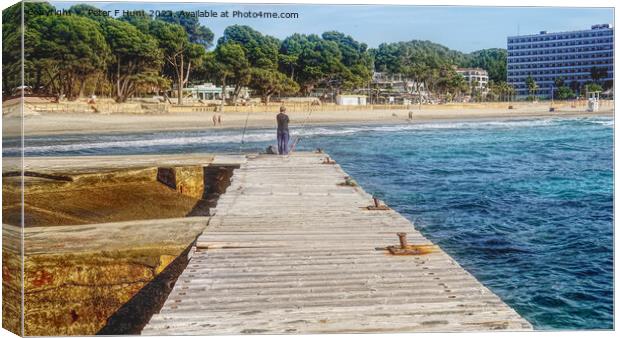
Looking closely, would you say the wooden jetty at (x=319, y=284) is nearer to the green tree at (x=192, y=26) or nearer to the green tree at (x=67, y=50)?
the green tree at (x=192, y=26)

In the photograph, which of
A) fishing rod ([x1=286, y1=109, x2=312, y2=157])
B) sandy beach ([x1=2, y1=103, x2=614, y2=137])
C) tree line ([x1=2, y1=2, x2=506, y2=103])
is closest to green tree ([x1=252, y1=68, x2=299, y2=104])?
tree line ([x1=2, y1=2, x2=506, y2=103])

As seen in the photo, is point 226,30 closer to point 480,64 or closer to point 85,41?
point 85,41

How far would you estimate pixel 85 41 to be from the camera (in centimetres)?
628

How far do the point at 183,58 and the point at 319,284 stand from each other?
3285 millimetres

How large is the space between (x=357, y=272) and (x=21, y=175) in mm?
2353

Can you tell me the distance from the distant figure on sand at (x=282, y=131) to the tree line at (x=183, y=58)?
0.76ft

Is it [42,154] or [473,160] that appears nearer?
[42,154]

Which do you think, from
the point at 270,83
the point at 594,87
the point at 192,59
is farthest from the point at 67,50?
the point at 594,87

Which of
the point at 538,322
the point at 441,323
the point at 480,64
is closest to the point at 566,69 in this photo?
the point at 480,64

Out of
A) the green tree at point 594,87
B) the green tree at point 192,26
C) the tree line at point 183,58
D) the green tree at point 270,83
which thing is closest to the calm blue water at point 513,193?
the green tree at point 594,87

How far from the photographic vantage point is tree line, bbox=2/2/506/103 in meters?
5.39

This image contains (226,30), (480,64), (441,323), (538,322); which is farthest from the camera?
(480,64)

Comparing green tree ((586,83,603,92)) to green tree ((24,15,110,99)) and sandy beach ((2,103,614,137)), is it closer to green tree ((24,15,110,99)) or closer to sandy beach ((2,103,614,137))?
sandy beach ((2,103,614,137))

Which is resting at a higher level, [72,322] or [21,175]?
[21,175]
